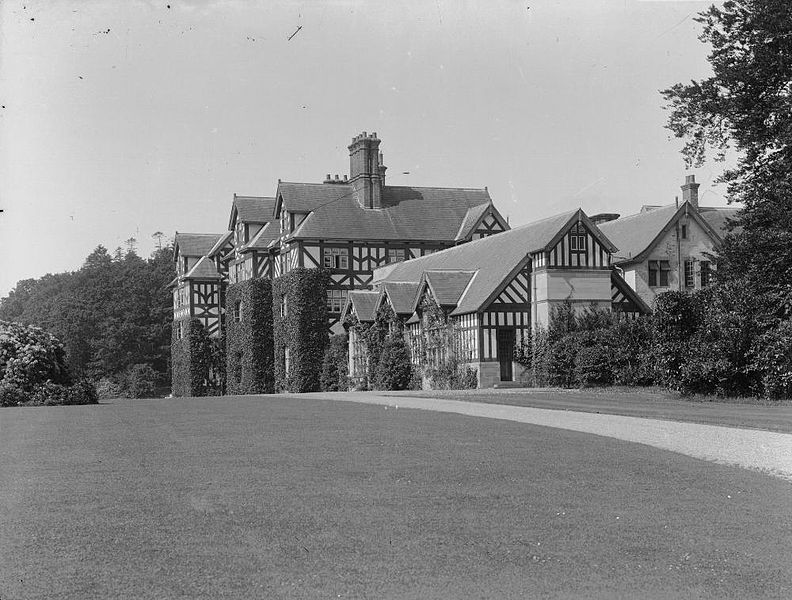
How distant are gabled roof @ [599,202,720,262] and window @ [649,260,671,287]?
78 cm

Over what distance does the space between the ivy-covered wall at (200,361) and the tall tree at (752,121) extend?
43.1m

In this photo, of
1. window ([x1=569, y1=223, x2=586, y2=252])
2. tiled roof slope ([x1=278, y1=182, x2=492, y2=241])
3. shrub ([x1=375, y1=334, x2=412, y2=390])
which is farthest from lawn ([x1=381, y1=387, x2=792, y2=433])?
tiled roof slope ([x1=278, y1=182, x2=492, y2=241])

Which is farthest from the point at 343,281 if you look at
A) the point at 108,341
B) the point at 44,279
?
the point at 44,279

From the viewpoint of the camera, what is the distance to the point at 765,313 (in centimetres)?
2706

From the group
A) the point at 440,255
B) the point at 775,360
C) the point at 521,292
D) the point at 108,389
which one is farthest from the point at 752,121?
the point at 108,389

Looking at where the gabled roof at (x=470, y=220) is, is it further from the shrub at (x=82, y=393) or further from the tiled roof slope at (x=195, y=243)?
the shrub at (x=82, y=393)

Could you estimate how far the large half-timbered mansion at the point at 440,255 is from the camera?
1602 inches

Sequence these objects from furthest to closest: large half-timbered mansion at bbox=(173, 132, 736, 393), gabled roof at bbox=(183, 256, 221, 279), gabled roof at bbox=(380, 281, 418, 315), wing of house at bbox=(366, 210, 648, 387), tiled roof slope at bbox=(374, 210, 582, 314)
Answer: gabled roof at bbox=(183, 256, 221, 279)
gabled roof at bbox=(380, 281, 418, 315)
tiled roof slope at bbox=(374, 210, 582, 314)
large half-timbered mansion at bbox=(173, 132, 736, 393)
wing of house at bbox=(366, 210, 648, 387)

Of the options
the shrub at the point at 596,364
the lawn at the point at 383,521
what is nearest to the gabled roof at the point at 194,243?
the shrub at the point at 596,364

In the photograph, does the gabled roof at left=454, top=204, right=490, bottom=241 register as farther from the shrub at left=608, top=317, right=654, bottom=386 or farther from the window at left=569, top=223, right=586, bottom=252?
the shrub at left=608, top=317, right=654, bottom=386

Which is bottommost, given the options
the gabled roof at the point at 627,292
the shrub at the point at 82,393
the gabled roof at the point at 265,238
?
the shrub at the point at 82,393

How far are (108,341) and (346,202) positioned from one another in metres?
32.3

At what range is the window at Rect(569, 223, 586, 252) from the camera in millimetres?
40500

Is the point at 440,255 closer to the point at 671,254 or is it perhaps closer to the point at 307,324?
the point at 307,324
